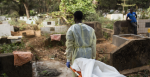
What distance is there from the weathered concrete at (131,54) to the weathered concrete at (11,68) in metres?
2.77

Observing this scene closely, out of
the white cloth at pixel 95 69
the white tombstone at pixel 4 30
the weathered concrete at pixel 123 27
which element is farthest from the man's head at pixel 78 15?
the white tombstone at pixel 4 30

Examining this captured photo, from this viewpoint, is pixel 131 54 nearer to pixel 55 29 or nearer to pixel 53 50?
pixel 53 50

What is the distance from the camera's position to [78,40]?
→ 8.16ft

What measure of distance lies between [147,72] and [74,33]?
12.3 ft

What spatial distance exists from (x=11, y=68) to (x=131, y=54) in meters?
3.88

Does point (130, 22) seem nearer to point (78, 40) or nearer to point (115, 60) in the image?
point (115, 60)

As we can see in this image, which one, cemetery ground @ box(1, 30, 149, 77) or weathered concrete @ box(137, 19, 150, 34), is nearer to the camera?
cemetery ground @ box(1, 30, 149, 77)

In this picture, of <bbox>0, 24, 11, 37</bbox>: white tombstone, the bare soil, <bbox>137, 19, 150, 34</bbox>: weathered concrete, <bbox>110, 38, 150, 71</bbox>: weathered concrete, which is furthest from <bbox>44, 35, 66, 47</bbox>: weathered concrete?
<bbox>137, 19, 150, 34</bbox>: weathered concrete

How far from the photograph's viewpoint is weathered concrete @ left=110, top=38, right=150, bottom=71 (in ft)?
14.8

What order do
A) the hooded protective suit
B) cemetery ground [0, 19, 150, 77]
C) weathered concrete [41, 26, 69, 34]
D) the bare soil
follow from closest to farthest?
the hooded protective suit, cemetery ground [0, 19, 150, 77], the bare soil, weathered concrete [41, 26, 69, 34]

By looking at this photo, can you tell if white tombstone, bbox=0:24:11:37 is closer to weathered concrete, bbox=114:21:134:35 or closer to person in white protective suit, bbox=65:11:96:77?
weathered concrete, bbox=114:21:134:35

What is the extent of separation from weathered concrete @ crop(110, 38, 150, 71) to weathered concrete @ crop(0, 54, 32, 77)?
2.77 m

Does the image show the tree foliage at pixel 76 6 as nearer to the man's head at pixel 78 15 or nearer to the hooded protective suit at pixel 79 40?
the man's head at pixel 78 15

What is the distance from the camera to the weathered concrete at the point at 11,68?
3.27 metres
